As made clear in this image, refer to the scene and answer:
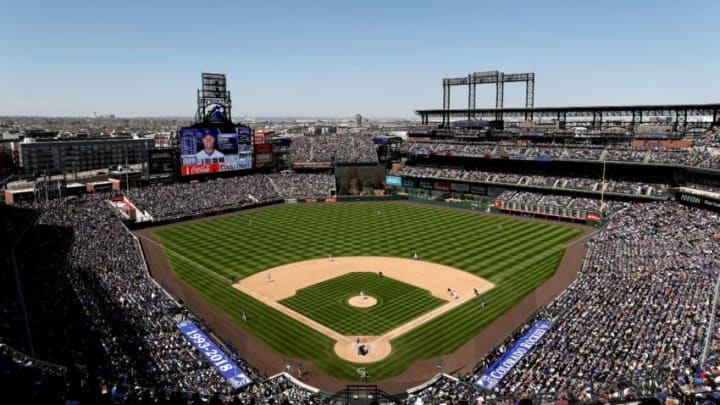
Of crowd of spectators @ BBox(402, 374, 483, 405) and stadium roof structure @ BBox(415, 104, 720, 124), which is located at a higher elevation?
stadium roof structure @ BBox(415, 104, 720, 124)

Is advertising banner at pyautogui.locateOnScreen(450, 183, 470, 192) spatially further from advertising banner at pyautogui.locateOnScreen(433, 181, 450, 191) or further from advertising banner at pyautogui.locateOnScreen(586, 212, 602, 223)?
advertising banner at pyautogui.locateOnScreen(586, 212, 602, 223)

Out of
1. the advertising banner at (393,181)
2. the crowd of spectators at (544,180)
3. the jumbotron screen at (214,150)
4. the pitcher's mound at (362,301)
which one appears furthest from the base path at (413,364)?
the advertising banner at (393,181)

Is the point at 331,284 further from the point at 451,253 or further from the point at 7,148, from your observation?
the point at 7,148

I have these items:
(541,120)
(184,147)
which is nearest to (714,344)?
(184,147)

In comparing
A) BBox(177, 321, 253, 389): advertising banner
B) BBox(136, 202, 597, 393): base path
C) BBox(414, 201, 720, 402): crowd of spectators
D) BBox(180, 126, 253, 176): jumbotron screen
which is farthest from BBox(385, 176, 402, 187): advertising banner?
BBox(177, 321, 253, 389): advertising banner

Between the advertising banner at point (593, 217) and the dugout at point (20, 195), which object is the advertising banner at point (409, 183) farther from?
the dugout at point (20, 195)
